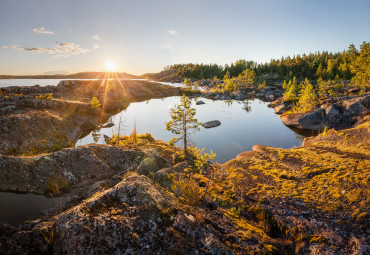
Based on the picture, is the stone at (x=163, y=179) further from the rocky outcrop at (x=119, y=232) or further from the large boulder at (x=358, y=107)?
the large boulder at (x=358, y=107)

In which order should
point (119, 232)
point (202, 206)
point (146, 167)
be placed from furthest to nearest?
point (146, 167) < point (202, 206) < point (119, 232)

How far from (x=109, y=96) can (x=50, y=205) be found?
7821cm

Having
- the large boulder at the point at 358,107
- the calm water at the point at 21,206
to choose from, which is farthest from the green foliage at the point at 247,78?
the calm water at the point at 21,206

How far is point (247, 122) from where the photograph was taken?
4816cm

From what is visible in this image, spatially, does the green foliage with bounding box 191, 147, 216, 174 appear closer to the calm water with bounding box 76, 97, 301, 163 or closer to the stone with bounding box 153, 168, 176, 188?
the stone with bounding box 153, 168, 176, 188

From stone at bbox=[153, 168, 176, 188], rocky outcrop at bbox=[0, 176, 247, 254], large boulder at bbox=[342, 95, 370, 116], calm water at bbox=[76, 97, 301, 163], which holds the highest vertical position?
large boulder at bbox=[342, 95, 370, 116]

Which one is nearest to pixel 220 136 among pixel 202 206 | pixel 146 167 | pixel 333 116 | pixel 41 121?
pixel 333 116

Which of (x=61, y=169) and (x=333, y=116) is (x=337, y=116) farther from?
(x=61, y=169)

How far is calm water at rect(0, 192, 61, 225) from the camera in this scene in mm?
7582

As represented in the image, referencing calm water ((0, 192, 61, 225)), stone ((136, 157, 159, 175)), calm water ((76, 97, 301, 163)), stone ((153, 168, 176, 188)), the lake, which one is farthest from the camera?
calm water ((76, 97, 301, 163))

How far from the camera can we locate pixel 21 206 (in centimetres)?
851

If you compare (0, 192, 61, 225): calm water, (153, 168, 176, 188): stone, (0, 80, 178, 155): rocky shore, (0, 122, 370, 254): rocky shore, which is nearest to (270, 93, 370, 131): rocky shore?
(0, 122, 370, 254): rocky shore

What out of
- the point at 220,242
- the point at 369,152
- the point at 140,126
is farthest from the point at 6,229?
the point at 140,126

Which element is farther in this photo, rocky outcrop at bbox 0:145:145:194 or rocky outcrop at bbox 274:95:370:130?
rocky outcrop at bbox 274:95:370:130
